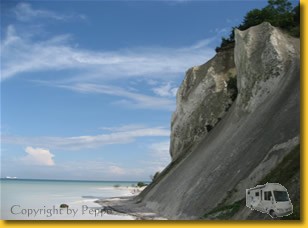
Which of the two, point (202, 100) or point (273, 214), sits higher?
point (202, 100)

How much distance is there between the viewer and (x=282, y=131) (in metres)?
24.2

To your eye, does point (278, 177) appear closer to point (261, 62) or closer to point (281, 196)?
point (281, 196)

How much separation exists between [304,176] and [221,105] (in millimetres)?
28995

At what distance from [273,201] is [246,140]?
1213 cm

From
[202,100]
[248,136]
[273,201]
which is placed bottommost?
[273,201]

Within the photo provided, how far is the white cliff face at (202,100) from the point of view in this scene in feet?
146

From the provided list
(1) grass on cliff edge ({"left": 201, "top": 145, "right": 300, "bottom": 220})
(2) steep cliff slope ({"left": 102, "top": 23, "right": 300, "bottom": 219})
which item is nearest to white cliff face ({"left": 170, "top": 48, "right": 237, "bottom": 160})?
(2) steep cliff slope ({"left": 102, "top": 23, "right": 300, "bottom": 219})

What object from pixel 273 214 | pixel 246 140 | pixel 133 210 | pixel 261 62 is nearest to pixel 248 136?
pixel 246 140

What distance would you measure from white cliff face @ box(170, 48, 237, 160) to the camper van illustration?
84.9 ft

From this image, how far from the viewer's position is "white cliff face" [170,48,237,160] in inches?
1748

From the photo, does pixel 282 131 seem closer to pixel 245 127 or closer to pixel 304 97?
pixel 245 127

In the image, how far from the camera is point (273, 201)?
16.0 metres

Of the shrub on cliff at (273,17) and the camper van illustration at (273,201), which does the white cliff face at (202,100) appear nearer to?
the shrub on cliff at (273,17)

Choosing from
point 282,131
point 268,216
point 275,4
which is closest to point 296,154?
point 282,131
